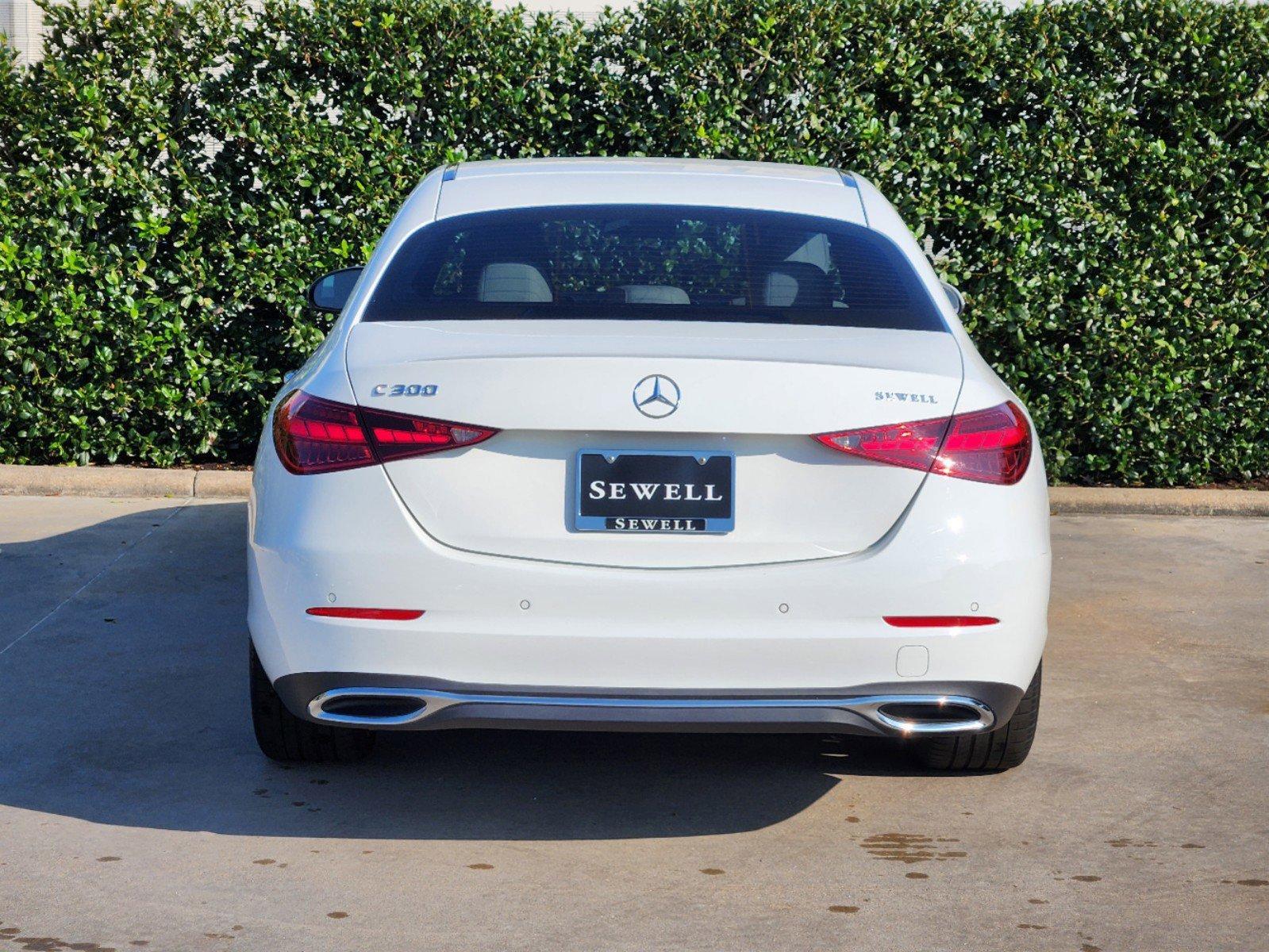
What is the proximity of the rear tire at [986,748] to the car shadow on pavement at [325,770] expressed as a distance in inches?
4.5

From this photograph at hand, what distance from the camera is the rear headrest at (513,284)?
4535mm

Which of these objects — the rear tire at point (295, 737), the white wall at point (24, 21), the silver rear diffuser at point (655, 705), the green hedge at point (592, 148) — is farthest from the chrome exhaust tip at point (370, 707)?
the white wall at point (24, 21)

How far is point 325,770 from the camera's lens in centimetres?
482

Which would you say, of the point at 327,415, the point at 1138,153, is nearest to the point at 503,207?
the point at 327,415

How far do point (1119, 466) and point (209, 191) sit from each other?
518cm

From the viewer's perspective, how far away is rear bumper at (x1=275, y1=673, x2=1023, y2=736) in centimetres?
394

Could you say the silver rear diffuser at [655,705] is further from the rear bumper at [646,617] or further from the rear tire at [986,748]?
the rear tire at [986,748]

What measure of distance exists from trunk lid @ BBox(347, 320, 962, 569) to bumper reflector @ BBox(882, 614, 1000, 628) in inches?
7.5

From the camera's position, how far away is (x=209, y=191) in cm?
920

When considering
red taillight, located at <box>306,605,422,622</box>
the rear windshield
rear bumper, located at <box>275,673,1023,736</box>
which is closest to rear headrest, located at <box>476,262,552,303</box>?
the rear windshield

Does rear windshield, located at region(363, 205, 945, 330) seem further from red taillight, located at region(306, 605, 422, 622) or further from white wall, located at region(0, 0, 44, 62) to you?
white wall, located at region(0, 0, 44, 62)

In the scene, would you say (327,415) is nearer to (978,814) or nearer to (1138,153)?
(978,814)

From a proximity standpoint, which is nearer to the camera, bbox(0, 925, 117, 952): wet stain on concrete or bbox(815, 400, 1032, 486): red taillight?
bbox(0, 925, 117, 952): wet stain on concrete

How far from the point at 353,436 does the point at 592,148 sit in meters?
5.59
